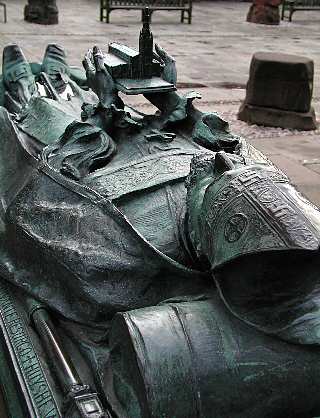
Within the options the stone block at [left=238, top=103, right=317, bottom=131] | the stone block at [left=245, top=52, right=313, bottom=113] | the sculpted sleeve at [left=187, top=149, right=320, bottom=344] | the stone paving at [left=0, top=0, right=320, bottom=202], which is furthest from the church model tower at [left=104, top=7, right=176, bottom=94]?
the stone block at [left=245, top=52, right=313, bottom=113]

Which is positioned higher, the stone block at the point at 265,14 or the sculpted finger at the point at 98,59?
the sculpted finger at the point at 98,59

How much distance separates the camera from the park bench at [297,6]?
16859mm

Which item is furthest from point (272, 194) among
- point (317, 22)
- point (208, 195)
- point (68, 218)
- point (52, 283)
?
point (317, 22)

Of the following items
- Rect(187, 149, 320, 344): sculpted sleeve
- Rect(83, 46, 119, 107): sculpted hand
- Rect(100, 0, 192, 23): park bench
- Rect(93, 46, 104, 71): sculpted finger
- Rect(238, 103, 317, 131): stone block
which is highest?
Rect(93, 46, 104, 71): sculpted finger

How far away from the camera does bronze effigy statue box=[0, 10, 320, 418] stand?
1.91 m

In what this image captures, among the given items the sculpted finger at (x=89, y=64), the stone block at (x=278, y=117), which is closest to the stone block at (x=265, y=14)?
the stone block at (x=278, y=117)

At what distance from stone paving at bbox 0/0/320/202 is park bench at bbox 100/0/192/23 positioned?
248 mm

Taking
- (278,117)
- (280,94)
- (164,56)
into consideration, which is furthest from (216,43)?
(164,56)

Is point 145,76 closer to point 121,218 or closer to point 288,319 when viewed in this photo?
point 121,218

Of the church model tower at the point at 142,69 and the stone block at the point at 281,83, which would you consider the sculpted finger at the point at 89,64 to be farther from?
→ the stone block at the point at 281,83

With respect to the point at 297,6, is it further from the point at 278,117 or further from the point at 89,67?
the point at 89,67

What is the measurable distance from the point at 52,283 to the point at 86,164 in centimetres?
56

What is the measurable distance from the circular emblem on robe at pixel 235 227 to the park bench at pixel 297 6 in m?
15.8

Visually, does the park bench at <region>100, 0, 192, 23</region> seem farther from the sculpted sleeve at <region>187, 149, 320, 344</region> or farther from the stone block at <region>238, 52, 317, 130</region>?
the sculpted sleeve at <region>187, 149, 320, 344</region>
